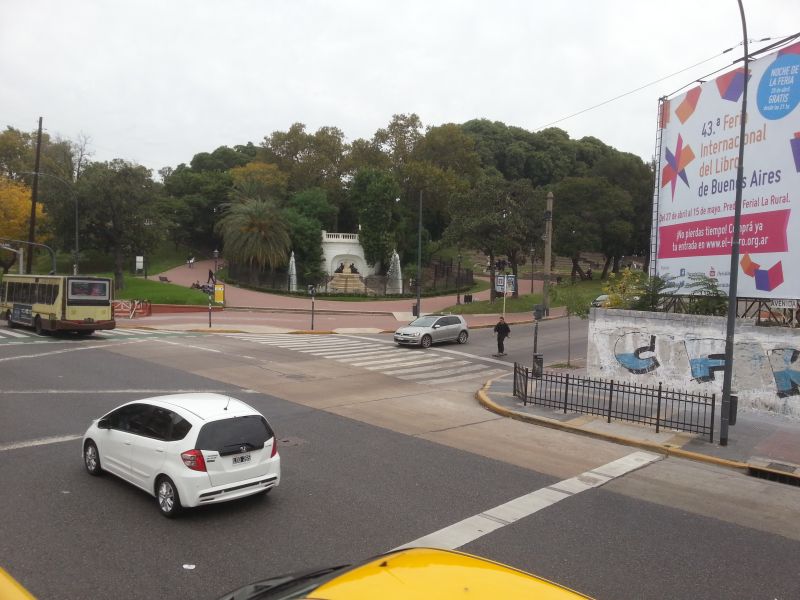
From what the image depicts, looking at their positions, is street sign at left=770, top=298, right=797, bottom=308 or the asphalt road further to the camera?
street sign at left=770, top=298, right=797, bottom=308

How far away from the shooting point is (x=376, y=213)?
63.9 meters

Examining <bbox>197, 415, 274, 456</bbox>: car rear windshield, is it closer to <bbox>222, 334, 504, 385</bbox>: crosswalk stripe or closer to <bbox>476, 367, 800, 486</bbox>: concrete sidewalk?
<bbox>476, 367, 800, 486</bbox>: concrete sidewalk

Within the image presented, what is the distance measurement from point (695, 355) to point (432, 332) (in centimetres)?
1373

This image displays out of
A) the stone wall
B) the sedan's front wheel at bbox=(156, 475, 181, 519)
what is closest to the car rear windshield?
the sedan's front wheel at bbox=(156, 475, 181, 519)

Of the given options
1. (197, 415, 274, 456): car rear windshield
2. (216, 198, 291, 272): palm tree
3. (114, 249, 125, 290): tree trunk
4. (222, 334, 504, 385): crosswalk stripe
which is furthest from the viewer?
(216, 198, 291, 272): palm tree

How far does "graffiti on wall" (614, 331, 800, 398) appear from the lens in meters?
15.8

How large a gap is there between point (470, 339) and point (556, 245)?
1280 inches

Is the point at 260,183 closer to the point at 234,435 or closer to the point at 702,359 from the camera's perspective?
the point at 702,359

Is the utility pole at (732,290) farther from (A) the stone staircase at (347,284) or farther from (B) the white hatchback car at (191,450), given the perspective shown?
(A) the stone staircase at (347,284)

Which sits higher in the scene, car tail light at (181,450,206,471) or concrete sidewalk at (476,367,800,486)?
car tail light at (181,450,206,471)

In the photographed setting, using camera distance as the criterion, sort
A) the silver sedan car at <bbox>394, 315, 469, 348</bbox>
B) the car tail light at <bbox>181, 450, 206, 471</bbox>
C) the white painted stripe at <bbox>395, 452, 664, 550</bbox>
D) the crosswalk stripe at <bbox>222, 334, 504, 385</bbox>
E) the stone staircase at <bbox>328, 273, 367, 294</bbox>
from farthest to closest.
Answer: the stone staircase at <bbox>328, 273, 367, 294</bbox> < the silver sedan car at <bbox>394, 315, 469, 348</bbox> < the crosswalk stripe at <bbox>222, 334, 504, 385</bbox> < the car tail light at <bbox>181, 450, 206, 471</bbox> < the white painted stripe at <bbox>395, 452, 664, 550</bbox>

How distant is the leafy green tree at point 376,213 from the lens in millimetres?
63438

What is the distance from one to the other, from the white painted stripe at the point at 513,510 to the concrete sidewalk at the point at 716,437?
1562 millimetres

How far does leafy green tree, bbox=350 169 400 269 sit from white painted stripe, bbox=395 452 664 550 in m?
53.5
